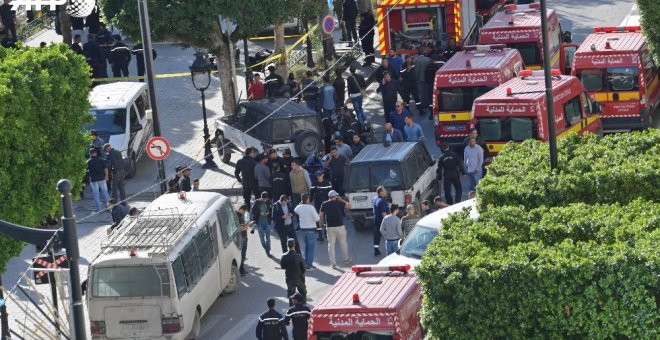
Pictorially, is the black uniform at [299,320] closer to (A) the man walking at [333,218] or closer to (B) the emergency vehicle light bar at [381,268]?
(B) the emergency vehicle light bar at [381,268]

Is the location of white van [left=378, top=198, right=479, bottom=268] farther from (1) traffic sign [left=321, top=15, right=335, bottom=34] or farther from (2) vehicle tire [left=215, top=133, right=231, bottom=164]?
(1) traffic sign [left=321, top=15, right=335, bottom=34]

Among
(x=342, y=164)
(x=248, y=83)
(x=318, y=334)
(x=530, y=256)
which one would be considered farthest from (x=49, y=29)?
(x=530, y=256)

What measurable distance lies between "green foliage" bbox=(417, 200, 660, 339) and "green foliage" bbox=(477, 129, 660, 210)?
1474mm

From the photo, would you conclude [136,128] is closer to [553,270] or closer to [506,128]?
[506,128]

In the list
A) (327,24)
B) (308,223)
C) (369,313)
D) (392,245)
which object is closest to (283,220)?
(308,223)

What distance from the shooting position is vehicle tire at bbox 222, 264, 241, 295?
2573 cm

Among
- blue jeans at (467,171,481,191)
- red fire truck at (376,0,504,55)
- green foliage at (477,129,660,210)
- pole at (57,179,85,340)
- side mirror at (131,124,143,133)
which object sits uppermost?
pole at (57,179,85,340)

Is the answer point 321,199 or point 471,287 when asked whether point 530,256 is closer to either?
point 471,287

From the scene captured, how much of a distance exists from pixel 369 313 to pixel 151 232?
17.1ft

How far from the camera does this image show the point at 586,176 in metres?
19.0

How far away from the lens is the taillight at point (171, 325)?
22516 mm

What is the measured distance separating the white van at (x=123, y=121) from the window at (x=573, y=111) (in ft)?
29.3

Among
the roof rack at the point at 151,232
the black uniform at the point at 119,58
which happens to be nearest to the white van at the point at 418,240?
the roof rack at the point at 151,232

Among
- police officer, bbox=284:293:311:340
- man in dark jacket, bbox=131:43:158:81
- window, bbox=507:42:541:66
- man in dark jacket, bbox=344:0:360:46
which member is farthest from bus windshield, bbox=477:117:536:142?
man in dark jacket, bbox=131:43:158:81
